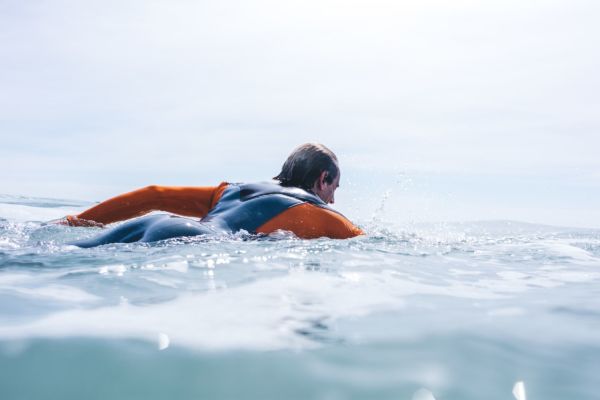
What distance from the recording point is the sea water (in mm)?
1320

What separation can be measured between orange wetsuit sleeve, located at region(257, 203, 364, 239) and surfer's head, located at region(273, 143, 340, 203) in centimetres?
82

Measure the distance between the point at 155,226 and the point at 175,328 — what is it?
8.68ft

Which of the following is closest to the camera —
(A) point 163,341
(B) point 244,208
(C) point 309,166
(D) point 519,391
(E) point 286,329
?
(D) point 519,391

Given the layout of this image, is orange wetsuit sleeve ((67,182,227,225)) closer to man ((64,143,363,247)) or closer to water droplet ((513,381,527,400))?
man ((64,143,363,247))

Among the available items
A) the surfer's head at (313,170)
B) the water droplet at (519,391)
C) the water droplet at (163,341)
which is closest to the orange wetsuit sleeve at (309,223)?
the surfer's head at (313,170)

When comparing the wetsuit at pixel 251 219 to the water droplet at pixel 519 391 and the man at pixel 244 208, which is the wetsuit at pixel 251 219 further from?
the water droplet at pixel 519 391

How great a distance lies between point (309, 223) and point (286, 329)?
2.82 metres

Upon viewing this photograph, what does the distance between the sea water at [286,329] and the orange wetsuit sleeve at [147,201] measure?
217 centimetres

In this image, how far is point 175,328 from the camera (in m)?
1.70

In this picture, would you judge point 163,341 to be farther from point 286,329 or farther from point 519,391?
point 519,391

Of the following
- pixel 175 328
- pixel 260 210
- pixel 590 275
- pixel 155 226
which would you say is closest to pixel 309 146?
pixel 260 210

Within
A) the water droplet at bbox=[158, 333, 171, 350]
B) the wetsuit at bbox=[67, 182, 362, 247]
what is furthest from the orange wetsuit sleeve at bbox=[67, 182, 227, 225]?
the water droplet at bbox=[158, 333, 171, 350]

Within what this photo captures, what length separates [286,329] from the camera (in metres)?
1.73

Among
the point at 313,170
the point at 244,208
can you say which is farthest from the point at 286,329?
the point at 313,170
